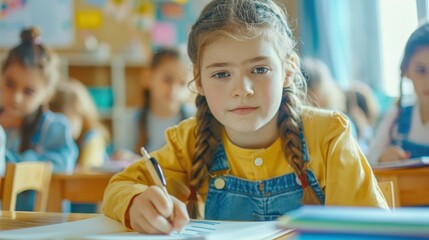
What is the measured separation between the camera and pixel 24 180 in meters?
1.75

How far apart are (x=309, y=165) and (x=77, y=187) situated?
4.07 ft

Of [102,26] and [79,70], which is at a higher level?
[102,26]

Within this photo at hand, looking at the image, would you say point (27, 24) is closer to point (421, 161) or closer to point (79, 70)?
point (79, 70)

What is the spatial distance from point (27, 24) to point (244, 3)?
4.79m

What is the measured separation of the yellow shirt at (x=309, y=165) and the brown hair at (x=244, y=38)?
2 cm

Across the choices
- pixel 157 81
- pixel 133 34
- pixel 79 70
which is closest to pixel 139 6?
pixel 133 34

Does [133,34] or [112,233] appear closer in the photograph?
[112,233]

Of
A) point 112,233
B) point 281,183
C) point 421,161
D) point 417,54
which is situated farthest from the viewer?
point 417,54

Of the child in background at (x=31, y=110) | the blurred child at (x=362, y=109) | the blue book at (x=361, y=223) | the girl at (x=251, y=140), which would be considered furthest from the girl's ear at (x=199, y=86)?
the blurred child at (x=362, y=109)

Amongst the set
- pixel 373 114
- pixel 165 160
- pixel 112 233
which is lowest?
pixel 112 233

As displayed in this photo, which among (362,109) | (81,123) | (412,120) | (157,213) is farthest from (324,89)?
(157,213)

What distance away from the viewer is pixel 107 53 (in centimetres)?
575

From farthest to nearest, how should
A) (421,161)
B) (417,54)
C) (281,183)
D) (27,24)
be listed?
(27,24)
(417,54)
(421,161)
(281,183)

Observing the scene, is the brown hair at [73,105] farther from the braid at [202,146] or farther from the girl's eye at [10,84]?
the braid at [202,146]
